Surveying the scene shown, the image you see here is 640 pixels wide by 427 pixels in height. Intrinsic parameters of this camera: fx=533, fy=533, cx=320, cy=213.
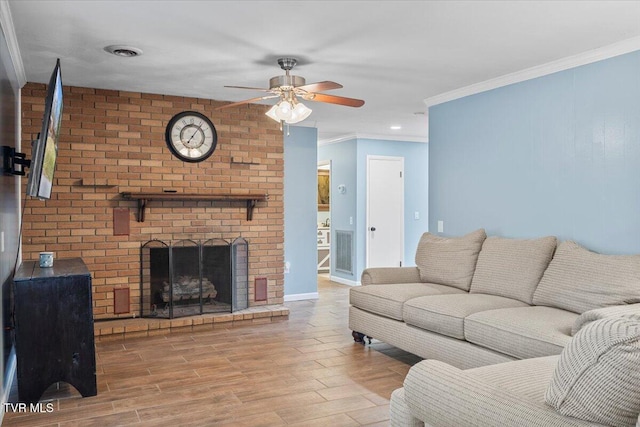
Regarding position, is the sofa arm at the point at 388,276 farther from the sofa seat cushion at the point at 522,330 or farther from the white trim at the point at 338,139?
the white trim at the point at 338,139

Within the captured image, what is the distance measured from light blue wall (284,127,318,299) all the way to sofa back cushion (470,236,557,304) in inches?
119

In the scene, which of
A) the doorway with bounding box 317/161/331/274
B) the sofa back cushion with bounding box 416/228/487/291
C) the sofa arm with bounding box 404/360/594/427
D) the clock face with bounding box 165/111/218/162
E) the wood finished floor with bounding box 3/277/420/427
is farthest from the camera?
the doorway with bounding box 317/161/331/274

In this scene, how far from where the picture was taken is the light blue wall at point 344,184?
8.12 metres

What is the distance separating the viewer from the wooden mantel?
5188 mm

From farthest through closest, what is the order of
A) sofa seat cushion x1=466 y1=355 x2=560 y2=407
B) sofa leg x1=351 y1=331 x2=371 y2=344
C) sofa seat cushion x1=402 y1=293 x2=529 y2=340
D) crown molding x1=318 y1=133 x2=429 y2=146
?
crown molding x1=318 y1=133 x2=429 y2=146
sofa leg x1=351 y1=331 x2=371 y2=344
sofa seat cushion x1=402 y1=293 x2=529 y2=340
sofa seat cushion x1=466 y1=355 x2=560 y2=407

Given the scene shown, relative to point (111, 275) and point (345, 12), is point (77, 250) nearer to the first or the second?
point (111, 275)

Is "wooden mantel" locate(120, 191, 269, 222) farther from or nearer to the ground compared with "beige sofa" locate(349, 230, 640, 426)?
farther from the ground

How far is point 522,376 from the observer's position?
6.62 ft

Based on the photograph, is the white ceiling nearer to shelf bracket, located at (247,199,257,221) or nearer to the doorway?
shelf bracket, located at (247,199,257,221)

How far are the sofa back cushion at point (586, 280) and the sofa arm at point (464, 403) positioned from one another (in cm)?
184

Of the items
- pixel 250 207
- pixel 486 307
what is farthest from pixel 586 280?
pixel 250 207

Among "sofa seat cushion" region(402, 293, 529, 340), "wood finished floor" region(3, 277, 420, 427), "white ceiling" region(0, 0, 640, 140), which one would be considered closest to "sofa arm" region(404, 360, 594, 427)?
"wood finished floor" region(3, 277, 420, 427)

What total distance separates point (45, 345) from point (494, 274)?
3.17 m

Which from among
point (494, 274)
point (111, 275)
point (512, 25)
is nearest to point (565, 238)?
point (494, 274)
